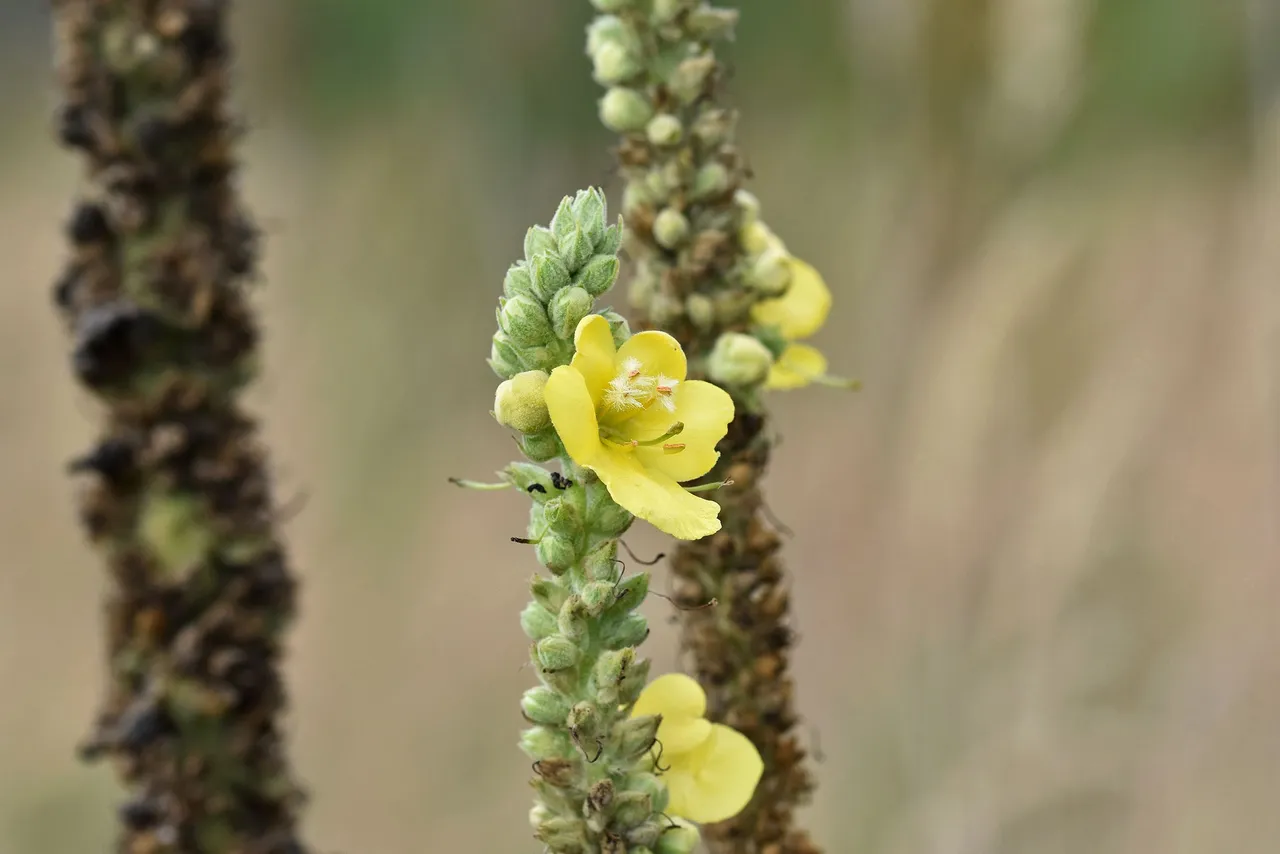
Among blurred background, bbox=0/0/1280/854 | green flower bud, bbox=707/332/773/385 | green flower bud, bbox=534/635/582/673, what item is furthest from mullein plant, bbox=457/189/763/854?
blurred background, bbox=0/0/1280/854

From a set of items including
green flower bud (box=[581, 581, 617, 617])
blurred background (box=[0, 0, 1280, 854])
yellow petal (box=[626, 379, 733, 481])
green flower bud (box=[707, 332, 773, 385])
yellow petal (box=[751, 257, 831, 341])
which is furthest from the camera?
blurred background (box=[0, 0, 1280, 854])

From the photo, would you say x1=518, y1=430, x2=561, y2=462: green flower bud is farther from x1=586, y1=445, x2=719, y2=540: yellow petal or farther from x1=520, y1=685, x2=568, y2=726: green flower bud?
x1=520, y1=685, x2=568, y2=726: green flower bud

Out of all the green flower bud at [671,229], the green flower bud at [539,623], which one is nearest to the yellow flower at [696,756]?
the green flower bud at [539,623]

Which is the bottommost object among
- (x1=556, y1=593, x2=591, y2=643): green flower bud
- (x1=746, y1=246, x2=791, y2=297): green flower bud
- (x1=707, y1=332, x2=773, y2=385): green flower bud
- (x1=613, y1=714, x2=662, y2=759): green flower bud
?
(x1=613, y1=714, x2=662, y2=759): green flower bud

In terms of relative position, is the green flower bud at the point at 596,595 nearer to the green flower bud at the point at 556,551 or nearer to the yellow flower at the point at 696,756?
the green flower bud at the point at 556,551

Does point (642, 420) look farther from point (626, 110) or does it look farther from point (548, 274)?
point (626, 110)

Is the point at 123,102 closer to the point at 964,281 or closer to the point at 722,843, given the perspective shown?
the point at 722,843

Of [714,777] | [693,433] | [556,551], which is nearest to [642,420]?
[693,433]
